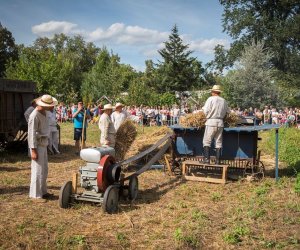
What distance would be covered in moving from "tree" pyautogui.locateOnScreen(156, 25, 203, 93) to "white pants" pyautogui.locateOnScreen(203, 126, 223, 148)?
40.7m

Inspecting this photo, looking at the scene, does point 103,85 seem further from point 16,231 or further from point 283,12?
point 16,231

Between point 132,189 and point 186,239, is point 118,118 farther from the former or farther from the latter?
point 186,239

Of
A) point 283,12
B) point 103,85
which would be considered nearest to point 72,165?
point 103,85

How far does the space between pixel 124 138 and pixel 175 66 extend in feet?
133

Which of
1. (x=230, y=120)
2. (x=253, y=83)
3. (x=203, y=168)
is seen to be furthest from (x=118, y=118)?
(x=253, y=83)

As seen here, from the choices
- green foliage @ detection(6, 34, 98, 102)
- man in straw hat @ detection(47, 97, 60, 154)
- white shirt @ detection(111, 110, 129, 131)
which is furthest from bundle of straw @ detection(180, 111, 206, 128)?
green foliage @ detection(6, 34, 98, 102)

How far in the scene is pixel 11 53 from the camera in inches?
1986

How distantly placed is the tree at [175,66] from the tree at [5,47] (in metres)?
19.3

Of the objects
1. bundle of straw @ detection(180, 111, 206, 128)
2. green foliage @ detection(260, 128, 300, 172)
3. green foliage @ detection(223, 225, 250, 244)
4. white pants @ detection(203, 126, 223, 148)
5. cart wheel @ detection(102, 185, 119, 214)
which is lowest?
green foliage @ detection(223, 225, 250, 244)

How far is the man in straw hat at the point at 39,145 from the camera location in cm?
680

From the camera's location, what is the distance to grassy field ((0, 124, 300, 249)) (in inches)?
193

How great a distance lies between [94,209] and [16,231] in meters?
1.42

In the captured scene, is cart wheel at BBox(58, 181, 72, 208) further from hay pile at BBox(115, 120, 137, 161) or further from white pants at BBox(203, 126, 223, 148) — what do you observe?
hay pile at BBox(115, 120, 137, 161)

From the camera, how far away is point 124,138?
33.7 feet
